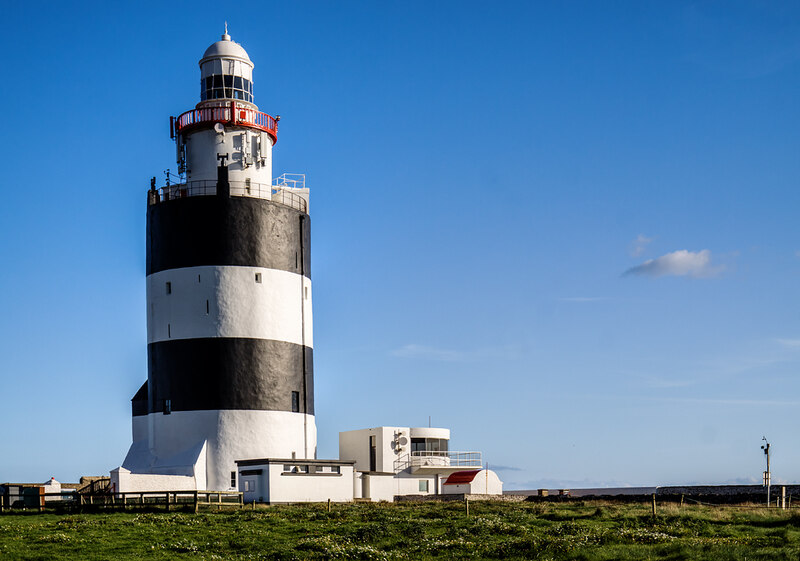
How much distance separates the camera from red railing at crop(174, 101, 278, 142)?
5653 cm

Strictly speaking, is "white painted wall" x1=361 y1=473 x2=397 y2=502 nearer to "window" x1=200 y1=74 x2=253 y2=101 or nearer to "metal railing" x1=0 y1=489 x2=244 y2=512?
"metal railing" x1=0 y1=489 x2=244 y2=512

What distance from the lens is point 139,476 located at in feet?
164

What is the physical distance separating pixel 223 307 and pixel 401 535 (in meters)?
25.2

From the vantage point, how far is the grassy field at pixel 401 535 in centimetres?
2741

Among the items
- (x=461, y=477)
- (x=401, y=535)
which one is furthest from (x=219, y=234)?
(x=401, y=535)

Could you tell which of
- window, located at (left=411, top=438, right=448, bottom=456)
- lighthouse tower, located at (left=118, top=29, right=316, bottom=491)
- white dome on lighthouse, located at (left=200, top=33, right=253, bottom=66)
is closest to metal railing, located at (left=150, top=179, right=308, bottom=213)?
lighthouse tower, located at (left=118, top=29, right=316, bottom=491)

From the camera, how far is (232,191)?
56125mm

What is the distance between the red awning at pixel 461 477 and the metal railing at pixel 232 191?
63.9 feet

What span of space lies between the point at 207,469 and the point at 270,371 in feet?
20.7

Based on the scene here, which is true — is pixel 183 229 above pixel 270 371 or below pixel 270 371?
above

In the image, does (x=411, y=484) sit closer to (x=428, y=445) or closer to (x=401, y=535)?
(x=428, y=445)

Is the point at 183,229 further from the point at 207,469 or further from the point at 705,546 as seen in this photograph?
the point at 705,546

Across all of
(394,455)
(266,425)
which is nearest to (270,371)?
(266,425)

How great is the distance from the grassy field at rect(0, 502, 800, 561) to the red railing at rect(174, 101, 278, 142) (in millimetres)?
24607
